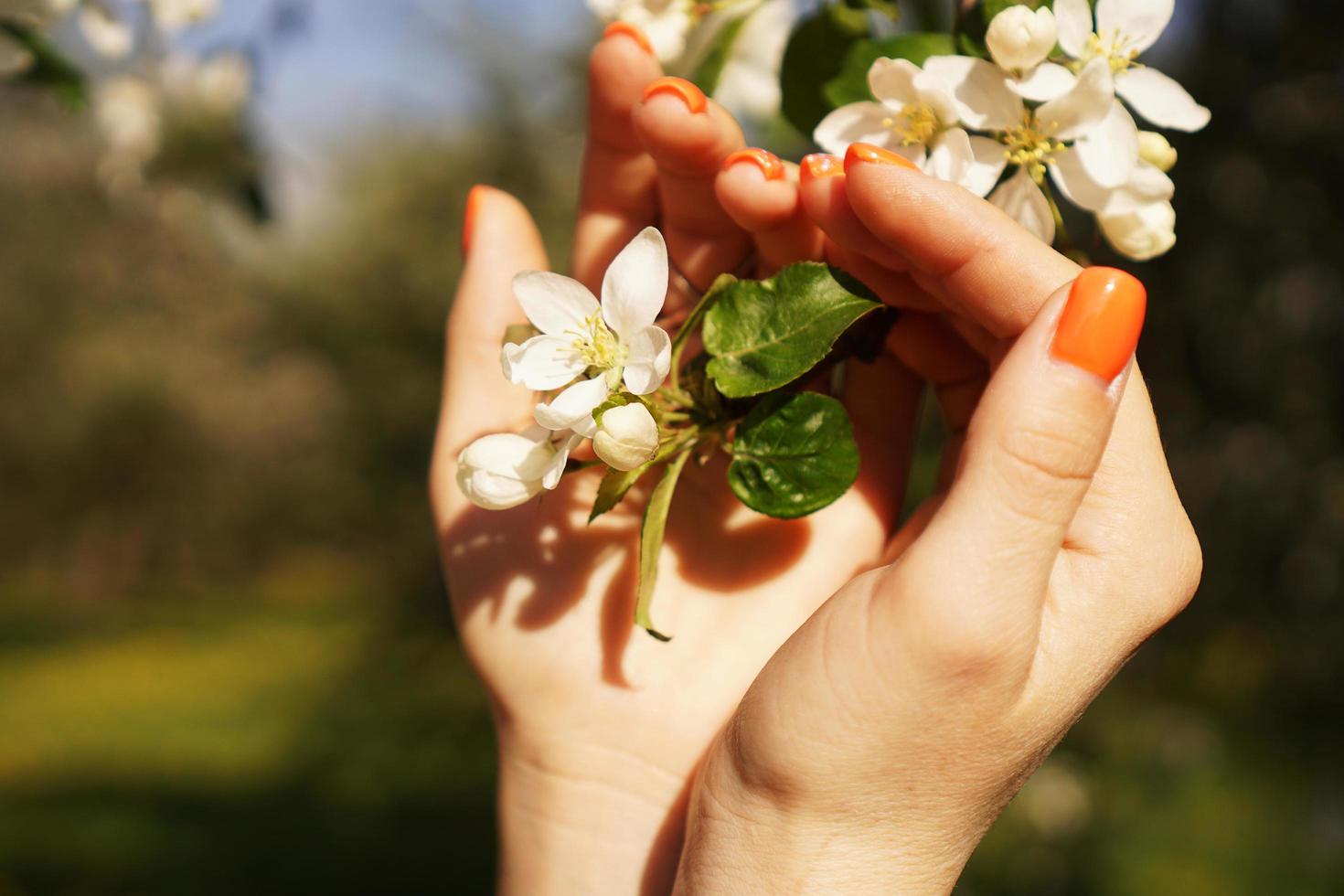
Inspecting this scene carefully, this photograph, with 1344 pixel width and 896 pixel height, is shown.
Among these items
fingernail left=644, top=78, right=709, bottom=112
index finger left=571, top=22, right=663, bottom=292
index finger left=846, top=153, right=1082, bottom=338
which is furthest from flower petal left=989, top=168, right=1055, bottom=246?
index finger left=571, top=22, right=663, bottom=292

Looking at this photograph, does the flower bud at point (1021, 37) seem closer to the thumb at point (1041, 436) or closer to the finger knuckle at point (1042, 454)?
the thumb at point (1041, 436)

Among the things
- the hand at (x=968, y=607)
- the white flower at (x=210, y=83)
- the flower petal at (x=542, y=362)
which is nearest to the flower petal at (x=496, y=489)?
the flower petal at (x=542, y=362)

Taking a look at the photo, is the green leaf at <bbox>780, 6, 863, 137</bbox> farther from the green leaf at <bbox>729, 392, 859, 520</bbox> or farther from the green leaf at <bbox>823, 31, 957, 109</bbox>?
the green leaf at <bbox>729, 392, 859, 520</bbox>

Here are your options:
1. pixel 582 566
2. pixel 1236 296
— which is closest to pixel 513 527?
pixel 582 566

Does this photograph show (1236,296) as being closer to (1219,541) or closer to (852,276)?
(1219,541)

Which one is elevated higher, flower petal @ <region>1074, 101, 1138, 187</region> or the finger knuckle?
flower petal @ <region>1074, 101, 1138, 187</region>

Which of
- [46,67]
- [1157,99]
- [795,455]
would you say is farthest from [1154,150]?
[46,67]
